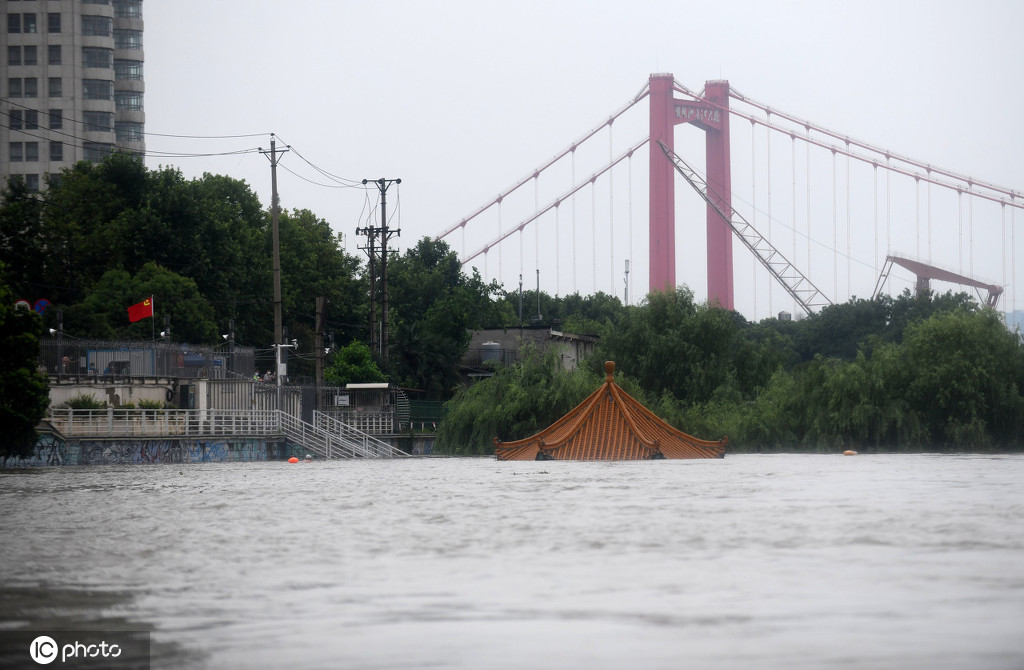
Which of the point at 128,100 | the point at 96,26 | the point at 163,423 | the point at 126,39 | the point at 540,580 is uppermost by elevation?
the point at 126,39

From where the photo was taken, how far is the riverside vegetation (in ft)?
142

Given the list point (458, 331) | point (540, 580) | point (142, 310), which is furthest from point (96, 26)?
point (540, 580)

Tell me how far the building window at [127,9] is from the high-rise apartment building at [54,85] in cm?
606

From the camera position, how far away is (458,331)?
2623 inches

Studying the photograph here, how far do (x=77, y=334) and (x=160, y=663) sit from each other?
51024mm

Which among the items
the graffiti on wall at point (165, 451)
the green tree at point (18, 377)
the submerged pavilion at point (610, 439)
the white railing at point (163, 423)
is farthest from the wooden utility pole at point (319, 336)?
the green tree at point (18, 377)

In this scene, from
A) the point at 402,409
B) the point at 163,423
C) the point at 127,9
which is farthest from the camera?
the point at 127,9

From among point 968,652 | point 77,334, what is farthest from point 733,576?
point 77,334

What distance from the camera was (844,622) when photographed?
624cm

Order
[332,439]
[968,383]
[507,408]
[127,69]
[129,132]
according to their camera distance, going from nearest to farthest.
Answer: [968,383] → [507,408] → [332,439] → [129,132] → [127,69]

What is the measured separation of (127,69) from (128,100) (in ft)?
7.93

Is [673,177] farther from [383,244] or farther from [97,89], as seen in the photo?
[97,89]

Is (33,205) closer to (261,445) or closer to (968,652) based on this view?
(261,445)

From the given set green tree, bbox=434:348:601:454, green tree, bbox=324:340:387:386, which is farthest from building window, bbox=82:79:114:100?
green tree, bbox=434:348:601:454
